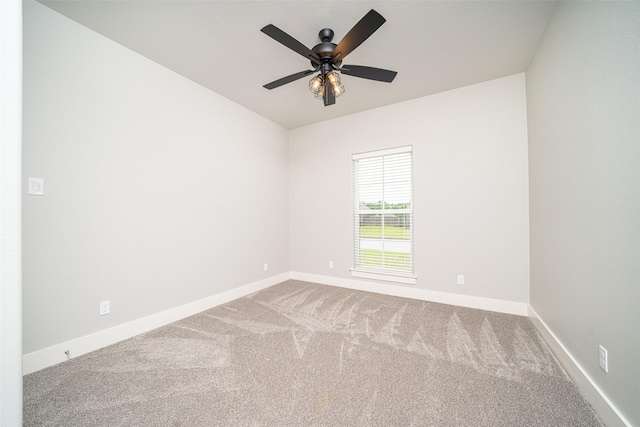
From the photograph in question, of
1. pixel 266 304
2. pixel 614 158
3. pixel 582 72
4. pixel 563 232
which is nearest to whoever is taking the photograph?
pixel 614 158

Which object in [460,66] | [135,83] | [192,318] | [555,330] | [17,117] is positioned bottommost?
[192,318]

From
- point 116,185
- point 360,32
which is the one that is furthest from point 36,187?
point 360,32

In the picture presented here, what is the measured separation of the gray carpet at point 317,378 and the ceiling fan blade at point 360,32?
93.0 inches

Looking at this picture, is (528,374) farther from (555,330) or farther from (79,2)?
(79,2)

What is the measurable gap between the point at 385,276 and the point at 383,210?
1003mm

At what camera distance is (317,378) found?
67.5 inches

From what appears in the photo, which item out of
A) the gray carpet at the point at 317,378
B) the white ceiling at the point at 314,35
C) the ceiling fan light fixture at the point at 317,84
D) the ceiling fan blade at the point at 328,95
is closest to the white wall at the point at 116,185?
the white ceiling at the point at 314,35

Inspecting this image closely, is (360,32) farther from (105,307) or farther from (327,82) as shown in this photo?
(105,307)

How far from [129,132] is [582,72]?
3.70 meters

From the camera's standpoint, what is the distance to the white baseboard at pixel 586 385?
128 cm

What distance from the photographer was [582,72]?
1607 millimetres

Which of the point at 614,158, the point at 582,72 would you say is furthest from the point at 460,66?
the point at 614,158

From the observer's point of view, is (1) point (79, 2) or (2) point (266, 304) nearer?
(1) point (79, 2)

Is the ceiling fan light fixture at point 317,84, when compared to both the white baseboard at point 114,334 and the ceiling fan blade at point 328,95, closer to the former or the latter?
the ceiling fan blade at point 328,95
